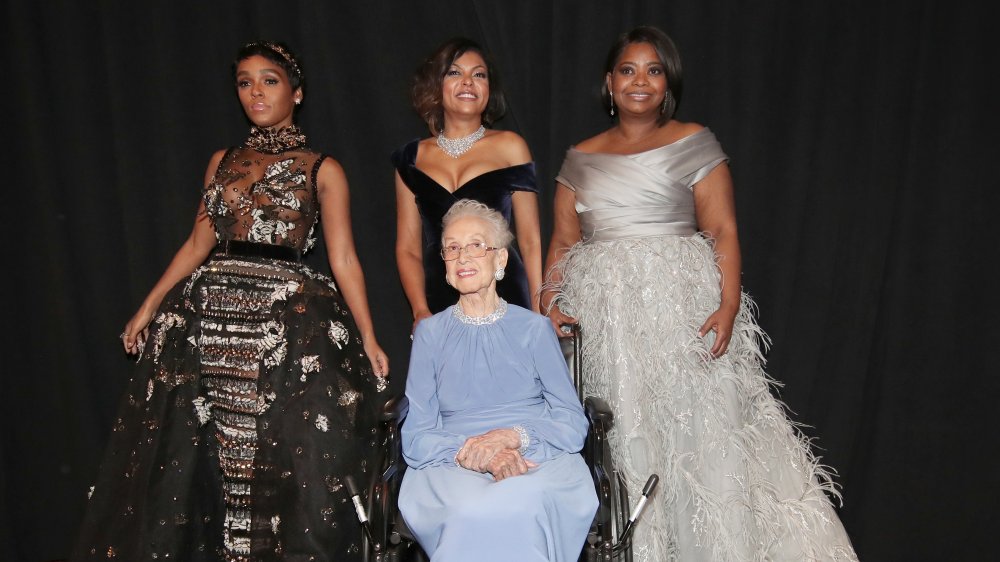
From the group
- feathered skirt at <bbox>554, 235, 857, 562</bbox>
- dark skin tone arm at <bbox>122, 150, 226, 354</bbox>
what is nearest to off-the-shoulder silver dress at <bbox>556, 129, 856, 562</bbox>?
feathered skirt at <bbox>554, 235, 857, 562</bbox>

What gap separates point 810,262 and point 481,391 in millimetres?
1997

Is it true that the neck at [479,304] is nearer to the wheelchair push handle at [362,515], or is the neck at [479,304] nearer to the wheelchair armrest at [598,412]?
the wheelchair armrest at [598,412]

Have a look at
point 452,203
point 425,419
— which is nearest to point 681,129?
point 452,203

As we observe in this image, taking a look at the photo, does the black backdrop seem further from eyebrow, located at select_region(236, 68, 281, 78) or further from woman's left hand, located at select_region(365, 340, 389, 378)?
woman's left hand, located at select_region(365, 340, 389, 378)

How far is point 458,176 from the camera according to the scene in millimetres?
3443

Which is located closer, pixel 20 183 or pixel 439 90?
pixel 439 90

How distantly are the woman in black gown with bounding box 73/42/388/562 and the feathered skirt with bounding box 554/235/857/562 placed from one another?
38.3 inches

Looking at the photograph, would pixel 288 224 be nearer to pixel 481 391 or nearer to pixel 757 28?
pixel 481 391

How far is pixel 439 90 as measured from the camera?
3.49m

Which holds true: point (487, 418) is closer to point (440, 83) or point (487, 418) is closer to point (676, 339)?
point (676, 339)

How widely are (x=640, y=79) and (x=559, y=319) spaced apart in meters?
1.02

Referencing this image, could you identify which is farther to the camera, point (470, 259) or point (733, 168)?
point (733, 168)

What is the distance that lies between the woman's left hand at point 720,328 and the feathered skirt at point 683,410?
0.10 ft

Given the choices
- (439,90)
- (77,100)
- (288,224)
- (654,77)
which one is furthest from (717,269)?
(77,100)
